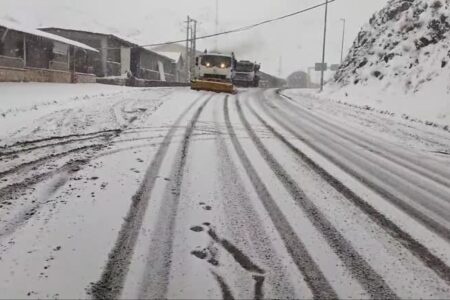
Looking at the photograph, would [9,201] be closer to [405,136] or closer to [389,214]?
[389,214]

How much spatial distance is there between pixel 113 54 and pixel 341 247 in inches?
1625

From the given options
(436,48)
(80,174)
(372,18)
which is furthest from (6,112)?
(372,18)

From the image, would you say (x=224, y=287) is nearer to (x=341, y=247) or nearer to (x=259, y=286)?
(x=259, y=286)

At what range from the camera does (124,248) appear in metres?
4.07

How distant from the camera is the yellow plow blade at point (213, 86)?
24141mm

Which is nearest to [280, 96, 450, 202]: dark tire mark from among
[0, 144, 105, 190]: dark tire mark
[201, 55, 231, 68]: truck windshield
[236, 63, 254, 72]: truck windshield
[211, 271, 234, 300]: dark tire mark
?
[211, 271, 234, 300]: dark tire mark

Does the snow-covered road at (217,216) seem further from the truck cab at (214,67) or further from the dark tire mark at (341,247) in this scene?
the truck cab at (214,67)

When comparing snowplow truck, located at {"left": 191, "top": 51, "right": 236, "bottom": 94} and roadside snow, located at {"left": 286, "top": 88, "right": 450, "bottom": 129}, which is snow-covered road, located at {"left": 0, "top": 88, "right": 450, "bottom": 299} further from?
snowplow truck, located at {"left": 191, "top": 51, "right": 236, "bottom": 94}

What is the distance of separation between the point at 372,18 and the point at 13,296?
32056 millimetres

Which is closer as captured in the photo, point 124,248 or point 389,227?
point 124,248

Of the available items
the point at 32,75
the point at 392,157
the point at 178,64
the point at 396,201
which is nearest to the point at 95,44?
the point at 32,75

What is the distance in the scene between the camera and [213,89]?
79.3 feet

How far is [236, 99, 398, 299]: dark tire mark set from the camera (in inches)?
140

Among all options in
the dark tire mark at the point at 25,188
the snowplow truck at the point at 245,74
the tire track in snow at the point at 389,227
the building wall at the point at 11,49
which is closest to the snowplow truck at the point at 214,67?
the building wall at the point at 11,49
